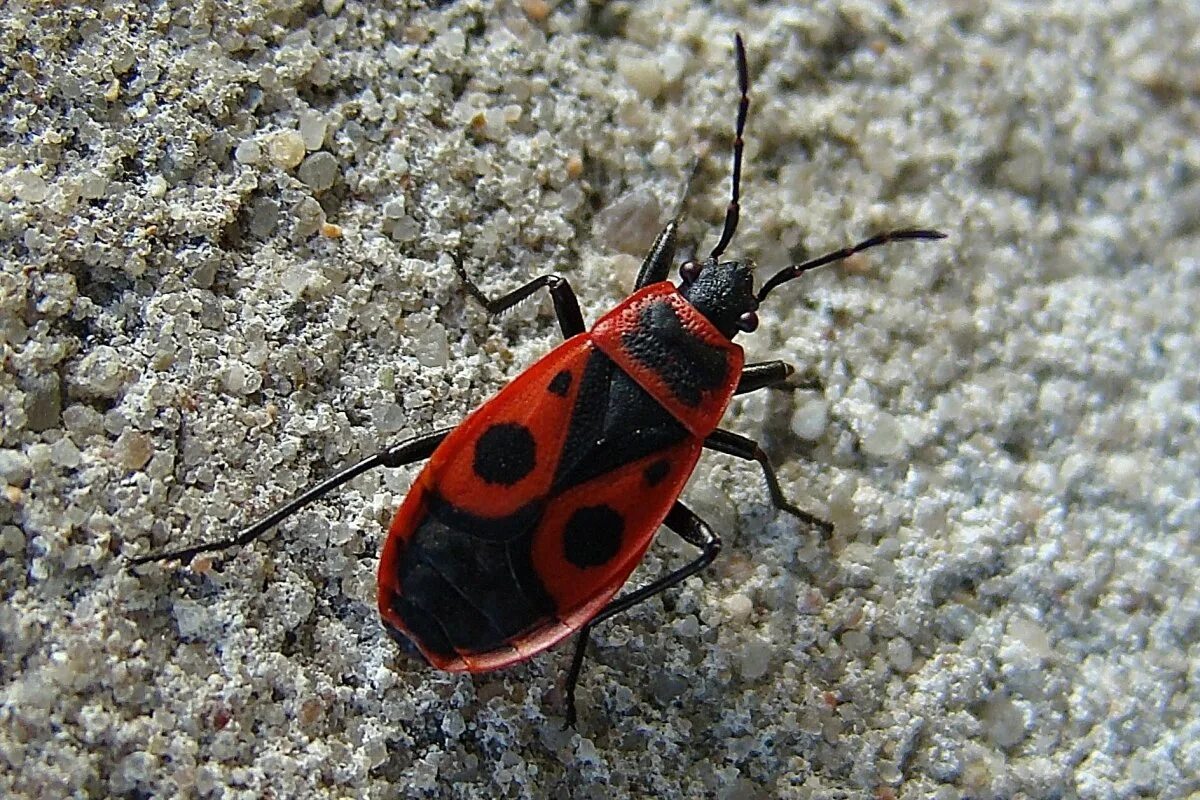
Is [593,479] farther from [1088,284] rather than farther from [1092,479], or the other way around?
[1088,284]

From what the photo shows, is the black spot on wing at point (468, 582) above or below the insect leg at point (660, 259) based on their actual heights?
below

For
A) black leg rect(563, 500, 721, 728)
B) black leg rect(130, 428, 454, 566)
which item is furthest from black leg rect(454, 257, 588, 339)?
black leg rect(563, 500, 721, 728)

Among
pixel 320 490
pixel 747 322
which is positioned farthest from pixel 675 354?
pixel 320 490

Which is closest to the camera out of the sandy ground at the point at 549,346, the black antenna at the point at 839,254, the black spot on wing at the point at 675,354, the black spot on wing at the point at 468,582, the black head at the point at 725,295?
the black spot on wing at the point at 468,582

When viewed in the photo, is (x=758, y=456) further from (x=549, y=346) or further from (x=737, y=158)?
(x=737, y=158)

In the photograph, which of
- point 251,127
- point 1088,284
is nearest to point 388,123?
point 251,127

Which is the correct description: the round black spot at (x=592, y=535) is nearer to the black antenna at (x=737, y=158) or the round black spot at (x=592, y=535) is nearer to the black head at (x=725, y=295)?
the black head at (x=725, y=295)

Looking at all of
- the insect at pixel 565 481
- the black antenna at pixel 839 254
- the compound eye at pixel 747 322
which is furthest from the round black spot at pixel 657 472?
the black antenna at pixel 839 254
